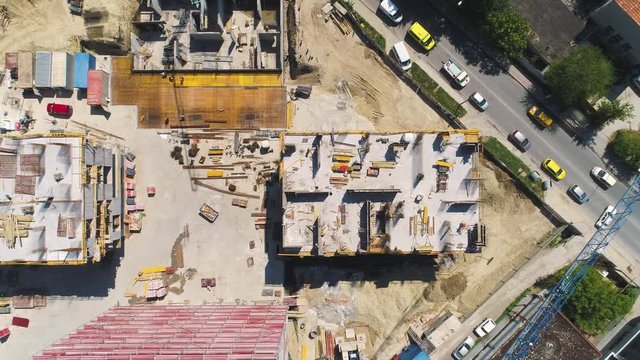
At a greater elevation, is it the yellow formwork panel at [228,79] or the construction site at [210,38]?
the construction site at [210,38]

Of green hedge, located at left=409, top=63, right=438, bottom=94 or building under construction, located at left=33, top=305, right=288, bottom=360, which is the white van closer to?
green hedge, located at left=409, top=63, right=438, bottom=94

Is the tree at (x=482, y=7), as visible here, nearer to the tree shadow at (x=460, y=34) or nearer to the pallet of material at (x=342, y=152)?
the tree shadow at (x=460, y=34)

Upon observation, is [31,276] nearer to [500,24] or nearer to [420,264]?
[420,264]

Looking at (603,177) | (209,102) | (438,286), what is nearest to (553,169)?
(603,177)

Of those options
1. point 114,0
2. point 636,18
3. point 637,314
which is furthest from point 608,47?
point 114,0

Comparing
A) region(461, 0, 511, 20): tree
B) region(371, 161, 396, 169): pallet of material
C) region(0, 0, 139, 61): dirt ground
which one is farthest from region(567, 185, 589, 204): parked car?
region(0, 0, 139, 61): dirt ground

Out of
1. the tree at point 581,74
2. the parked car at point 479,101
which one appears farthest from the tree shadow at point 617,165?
the parked car at point 479,101
